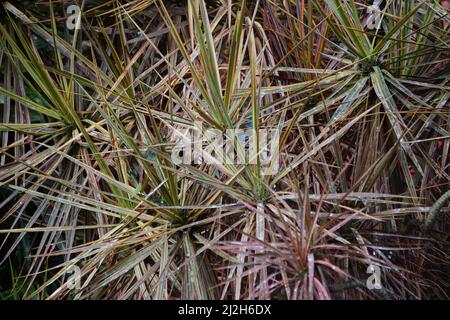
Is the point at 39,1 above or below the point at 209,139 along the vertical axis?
above

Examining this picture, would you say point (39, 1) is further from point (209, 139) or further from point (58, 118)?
point (209, 139)

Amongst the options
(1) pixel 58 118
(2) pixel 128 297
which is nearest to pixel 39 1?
(1) pixel 58 118

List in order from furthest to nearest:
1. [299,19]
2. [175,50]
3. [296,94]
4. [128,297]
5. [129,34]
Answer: [129,34]
[175,50]
[299,19]
[296,94]
[128,297]

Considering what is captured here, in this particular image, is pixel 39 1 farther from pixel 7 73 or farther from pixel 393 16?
pixel 393 16
